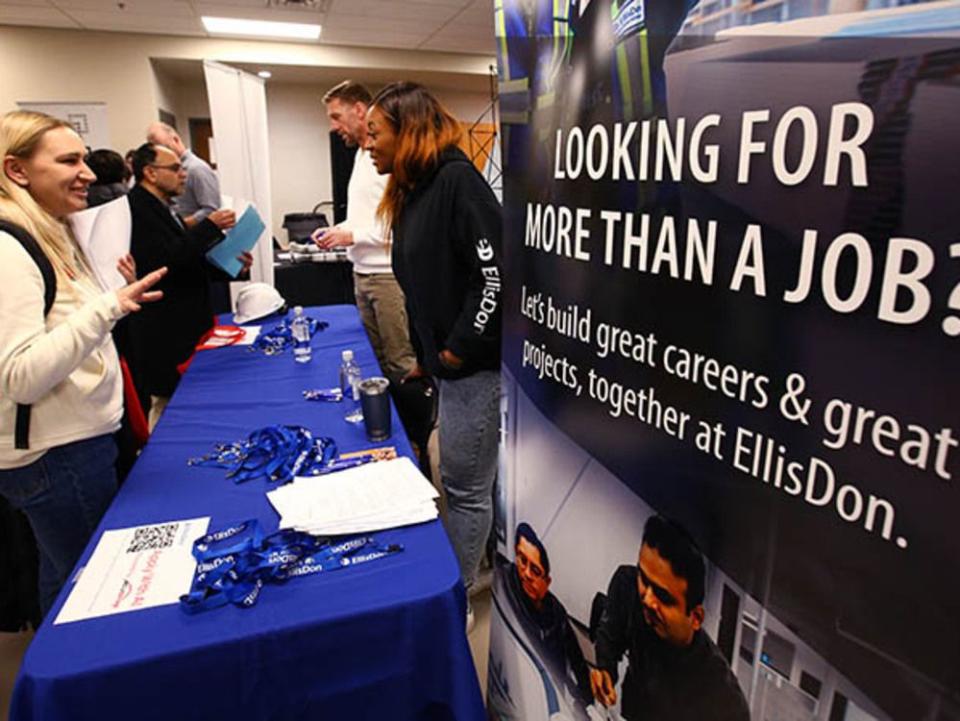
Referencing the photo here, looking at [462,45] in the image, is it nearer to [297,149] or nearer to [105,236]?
[297,149]

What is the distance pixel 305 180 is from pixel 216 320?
5872 millimetres

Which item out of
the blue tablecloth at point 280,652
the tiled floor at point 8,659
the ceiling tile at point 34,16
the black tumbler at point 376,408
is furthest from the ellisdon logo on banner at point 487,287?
the ceiling tile at point 34,16

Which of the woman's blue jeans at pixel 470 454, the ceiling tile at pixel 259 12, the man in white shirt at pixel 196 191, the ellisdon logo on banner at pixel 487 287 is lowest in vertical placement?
the woman's blue jeans at pixel 470 454

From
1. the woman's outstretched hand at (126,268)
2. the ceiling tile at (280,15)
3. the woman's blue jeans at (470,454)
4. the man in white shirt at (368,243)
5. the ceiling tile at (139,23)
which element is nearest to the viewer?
the woman's blue jeans at (470,454)

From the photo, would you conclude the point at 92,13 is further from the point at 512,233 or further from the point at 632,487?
the point at 632,487

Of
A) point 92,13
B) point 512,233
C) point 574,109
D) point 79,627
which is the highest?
point 92,13

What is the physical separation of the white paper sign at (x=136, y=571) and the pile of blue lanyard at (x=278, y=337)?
1.28 metres

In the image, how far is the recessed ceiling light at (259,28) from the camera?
535cm

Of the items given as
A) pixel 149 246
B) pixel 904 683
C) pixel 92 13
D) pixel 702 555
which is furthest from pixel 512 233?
pixel 92 13

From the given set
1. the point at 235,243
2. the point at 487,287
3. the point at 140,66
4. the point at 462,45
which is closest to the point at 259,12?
the point at 140,66

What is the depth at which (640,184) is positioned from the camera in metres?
0.62

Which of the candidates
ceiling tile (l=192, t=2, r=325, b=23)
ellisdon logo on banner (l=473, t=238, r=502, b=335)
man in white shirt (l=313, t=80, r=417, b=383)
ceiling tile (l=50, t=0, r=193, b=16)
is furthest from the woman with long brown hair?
ceiling tile (l=50, t=0, r=193, b=16)

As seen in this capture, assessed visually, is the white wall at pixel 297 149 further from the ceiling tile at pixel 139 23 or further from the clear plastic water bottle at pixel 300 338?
the clear plastic water bottle at pixel 300 338

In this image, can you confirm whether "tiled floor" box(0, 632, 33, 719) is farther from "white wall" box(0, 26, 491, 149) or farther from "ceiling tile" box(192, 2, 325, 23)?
"white wall" box(0, 26, 491, 149)
